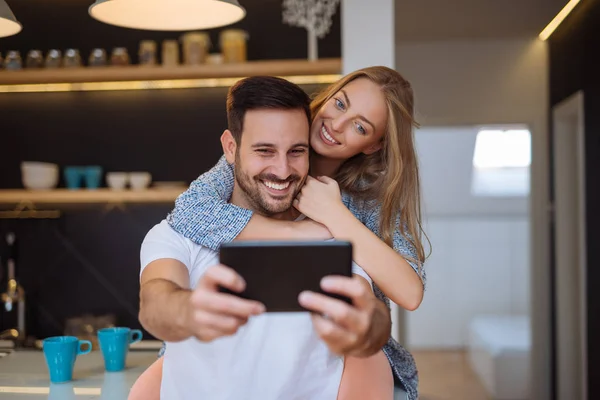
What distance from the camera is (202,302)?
0.90 m

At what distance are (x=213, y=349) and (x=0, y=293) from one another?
7.40 feet

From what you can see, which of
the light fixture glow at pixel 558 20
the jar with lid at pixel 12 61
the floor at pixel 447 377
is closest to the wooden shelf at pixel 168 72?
the jar with lid at pixel 12 61

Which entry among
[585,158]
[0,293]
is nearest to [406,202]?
[0,293]

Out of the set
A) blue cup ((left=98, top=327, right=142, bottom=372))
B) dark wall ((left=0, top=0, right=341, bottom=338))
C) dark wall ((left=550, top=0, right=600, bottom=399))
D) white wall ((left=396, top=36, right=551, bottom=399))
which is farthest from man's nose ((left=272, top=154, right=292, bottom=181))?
white wall ((left=396, top=36, right=551, bottom=399))

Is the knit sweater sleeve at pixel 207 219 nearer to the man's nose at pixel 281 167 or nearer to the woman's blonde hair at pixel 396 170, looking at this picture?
the man's nose at pixel 281 167

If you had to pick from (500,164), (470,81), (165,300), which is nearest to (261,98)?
(165,300)

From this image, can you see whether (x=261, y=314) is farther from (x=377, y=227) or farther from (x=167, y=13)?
(x=167, y=13)

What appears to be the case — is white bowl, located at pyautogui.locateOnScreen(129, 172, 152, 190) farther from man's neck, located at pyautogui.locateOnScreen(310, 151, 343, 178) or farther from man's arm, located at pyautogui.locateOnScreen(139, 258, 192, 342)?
man's arm, located at pyautogui.locateOnScreen(139, 258, 192, 342)

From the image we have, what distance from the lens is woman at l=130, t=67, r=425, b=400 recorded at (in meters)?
1.36

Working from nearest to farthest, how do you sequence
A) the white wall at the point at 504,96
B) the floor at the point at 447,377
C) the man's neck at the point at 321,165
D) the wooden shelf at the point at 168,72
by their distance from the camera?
the man's neck at the point at 321,165 → the wooden shelf at the point at 168,72 → the white wall at the point at 504,96 → the floor at the point at 447,377

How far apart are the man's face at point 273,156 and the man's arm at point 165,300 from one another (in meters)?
0.21

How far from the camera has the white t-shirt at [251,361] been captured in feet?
4.13

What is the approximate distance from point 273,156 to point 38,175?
2074 mm

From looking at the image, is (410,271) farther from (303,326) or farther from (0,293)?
(0,293)
